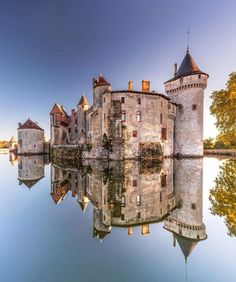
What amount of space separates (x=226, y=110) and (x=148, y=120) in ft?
31.4

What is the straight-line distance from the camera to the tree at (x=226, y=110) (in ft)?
76.4

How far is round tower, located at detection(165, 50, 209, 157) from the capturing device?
26.7 m

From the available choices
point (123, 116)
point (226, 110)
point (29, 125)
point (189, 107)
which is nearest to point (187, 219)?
point (123, 116)

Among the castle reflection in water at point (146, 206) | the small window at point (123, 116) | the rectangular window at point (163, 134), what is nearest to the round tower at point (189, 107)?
the rectangular window at point (163, 134)

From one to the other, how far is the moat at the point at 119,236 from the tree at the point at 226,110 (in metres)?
18.5

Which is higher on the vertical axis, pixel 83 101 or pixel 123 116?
pixel 83 101

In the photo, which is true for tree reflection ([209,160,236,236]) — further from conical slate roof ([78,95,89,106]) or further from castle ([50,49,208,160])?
conical slate roof ([78,95,89,106])

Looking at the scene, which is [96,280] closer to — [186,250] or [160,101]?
[186,250]

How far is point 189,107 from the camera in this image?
1083 inches

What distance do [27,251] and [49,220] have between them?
5.27 ft

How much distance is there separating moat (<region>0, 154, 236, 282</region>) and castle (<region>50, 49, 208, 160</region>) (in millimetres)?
14135

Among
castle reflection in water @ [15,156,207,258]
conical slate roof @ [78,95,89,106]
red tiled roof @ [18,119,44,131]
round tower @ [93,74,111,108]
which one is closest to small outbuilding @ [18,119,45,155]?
red tiled roof @ [18,119,44,131]

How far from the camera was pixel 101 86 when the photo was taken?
2275cm

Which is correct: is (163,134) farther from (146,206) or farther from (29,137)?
(29,137)
